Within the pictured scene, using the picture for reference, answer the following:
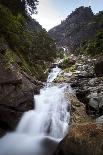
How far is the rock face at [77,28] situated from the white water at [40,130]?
3372 inches

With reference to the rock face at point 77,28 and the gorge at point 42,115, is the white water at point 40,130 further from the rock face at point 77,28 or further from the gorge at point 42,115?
the rock face at point 77,28

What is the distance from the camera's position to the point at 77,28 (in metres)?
126

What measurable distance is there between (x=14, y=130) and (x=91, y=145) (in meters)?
6.85

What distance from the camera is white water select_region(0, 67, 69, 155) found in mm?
15688

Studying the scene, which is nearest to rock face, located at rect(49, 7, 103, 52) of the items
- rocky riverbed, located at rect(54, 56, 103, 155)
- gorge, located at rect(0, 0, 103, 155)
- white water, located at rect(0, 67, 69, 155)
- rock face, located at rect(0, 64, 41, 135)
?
rocky riverbed, located at rect(54, 56, 103, 155)

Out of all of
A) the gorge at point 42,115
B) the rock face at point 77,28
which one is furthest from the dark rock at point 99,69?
the rock face at point 77,28

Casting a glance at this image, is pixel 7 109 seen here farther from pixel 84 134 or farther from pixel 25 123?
pixel 84 134

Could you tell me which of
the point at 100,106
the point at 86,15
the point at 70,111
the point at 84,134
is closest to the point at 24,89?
the point at 70,111

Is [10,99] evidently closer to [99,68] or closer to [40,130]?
[40,130]

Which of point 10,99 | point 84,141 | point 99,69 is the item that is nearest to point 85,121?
point 10,99

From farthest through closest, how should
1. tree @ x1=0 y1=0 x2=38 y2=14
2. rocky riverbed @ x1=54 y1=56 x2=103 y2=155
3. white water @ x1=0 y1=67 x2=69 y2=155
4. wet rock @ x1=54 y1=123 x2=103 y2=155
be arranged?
tree @ x1=0 y1=0 x2=38 y2=14
white water @ x1=0 y1=67 x2=69 y2=155
rocky riverbed @ x1=54 y1=56 x2=103 y2=155
wet rock @ x1=54 y1=123 x2=103 y2=155

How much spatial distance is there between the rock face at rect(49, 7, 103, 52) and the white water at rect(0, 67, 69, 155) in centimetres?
8564

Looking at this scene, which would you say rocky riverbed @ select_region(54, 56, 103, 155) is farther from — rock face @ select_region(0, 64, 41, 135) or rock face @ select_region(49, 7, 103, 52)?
rock face @ select_region(49, 7, 103, 52)

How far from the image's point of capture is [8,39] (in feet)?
81.1
